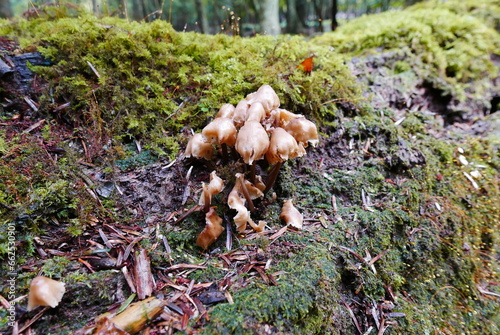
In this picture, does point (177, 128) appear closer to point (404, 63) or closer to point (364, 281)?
point (364, 281)

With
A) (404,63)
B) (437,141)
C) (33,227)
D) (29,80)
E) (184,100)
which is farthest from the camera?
(404,63)

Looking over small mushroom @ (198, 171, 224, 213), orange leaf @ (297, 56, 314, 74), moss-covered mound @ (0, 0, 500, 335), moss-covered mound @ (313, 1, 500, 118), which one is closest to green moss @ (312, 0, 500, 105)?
moss-covered mound @ (313, 1, 500, 118)

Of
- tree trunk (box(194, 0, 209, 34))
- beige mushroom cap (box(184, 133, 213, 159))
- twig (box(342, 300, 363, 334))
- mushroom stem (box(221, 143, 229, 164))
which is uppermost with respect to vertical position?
tree trunk (box(194, 0, 209, 34))

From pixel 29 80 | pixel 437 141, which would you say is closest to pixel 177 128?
pixel 29 80

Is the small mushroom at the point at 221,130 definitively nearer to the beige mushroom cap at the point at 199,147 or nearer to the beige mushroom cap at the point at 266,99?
the beige mushroom cap at the point at 199,147

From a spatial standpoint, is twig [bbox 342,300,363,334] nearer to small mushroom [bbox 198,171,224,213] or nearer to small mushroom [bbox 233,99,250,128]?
small mushroom [bbox 198,171,224,213]

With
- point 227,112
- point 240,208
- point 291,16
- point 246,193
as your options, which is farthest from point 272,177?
point 291,16
